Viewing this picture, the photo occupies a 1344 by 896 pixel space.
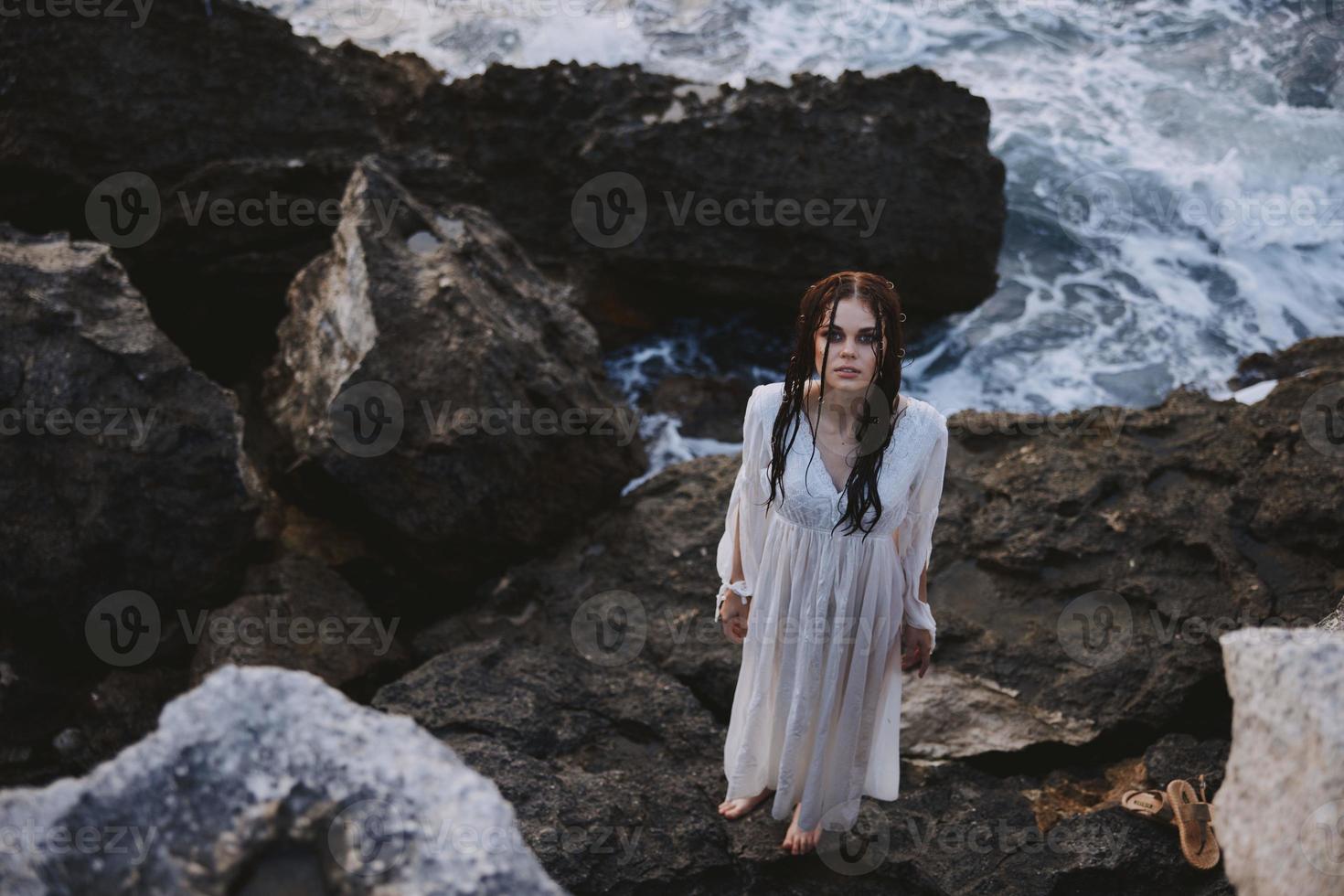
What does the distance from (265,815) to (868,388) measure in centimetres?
190

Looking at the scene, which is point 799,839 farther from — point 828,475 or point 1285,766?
point 1285,766

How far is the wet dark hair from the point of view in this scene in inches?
124

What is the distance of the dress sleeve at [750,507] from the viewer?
3320mm

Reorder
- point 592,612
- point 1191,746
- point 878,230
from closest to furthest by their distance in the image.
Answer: point 1191,746, point 592,612, point 878,230

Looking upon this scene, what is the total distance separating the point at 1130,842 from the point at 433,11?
36.1 ft

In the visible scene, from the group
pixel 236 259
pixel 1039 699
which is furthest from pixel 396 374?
pixel 1039 699

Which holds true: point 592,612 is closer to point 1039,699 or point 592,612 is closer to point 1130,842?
point 1039,699

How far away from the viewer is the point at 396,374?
4801 millimetres

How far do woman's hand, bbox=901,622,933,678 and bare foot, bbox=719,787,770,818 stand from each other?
2.24ft

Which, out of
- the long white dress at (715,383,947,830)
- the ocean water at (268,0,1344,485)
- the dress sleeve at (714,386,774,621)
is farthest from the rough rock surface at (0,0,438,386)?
the long white dress at (715,383,947,830)

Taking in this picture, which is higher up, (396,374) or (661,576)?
(396,374)

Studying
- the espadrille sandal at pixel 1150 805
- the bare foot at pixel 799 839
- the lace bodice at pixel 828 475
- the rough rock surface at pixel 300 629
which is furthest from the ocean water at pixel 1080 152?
the espadrille sandal at pixel 1150 805

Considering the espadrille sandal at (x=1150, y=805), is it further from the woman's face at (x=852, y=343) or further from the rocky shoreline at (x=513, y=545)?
the woman's face at (x=852, y=343)

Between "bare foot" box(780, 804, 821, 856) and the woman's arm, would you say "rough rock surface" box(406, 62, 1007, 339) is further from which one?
"bare foot" box(780, 804, 821, 856)
